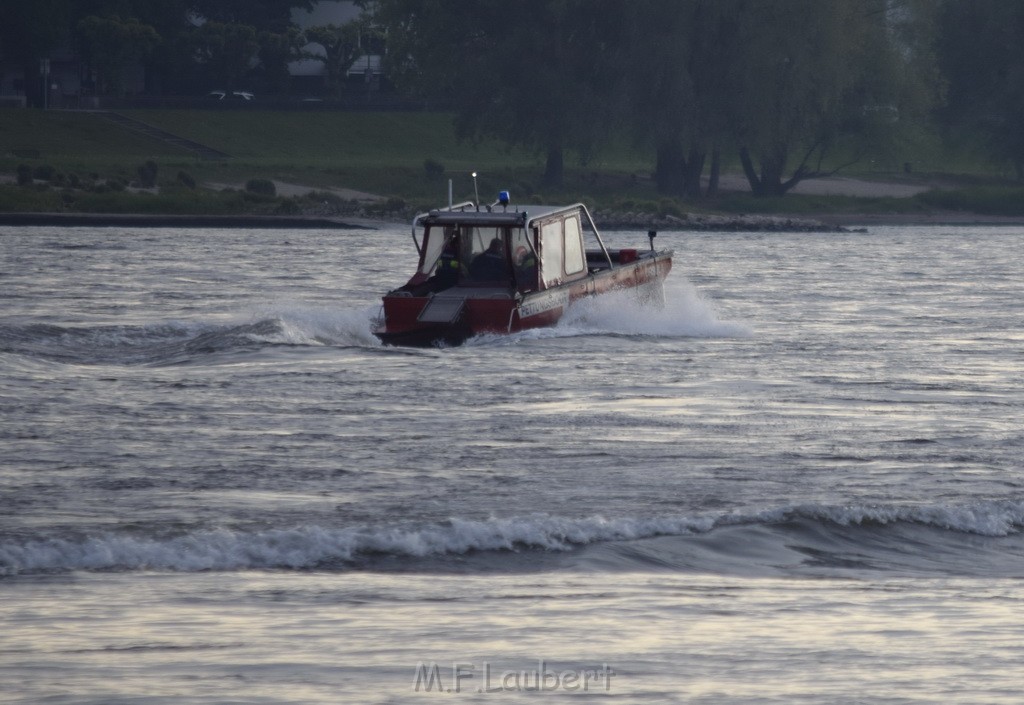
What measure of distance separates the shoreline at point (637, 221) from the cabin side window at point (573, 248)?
32265 mm

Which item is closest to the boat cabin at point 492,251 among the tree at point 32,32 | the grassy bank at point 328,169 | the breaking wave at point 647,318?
the breaking wave at point 647,318

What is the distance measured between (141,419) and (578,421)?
376cm

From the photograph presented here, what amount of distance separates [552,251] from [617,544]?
12838 millimetres

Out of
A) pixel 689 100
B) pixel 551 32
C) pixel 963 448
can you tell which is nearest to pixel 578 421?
pixel 963 448

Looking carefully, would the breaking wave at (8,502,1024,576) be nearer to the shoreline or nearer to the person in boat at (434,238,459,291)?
the person in boat at (434,238,459,291)

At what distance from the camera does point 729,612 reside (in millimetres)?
8930

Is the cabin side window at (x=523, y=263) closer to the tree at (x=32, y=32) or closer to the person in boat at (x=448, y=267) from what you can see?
the person in boat at (x=448, y=267)

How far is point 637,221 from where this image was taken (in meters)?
67.1

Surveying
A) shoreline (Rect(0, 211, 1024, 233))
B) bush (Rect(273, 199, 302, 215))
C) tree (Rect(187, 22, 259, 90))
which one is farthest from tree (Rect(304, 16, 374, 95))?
bush (Rect(273, 199, 302, 215))

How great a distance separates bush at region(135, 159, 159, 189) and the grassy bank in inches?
14.4

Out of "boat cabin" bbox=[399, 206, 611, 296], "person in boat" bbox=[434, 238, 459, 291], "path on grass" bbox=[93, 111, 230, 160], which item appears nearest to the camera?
"boat cabin" bbox=[399, 206, 611, 296]

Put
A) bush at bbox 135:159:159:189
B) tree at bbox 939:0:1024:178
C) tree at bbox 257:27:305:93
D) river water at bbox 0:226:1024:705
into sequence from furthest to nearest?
tree at bbox 257:27:305:93, tree at bbox 939:0:1024:178, bush at bbox 135:159:159:189, river water at bbox 0:226:1024:705

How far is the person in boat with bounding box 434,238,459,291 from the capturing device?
22.8 meters

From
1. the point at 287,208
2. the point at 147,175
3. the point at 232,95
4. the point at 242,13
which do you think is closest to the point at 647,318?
the point at 287,208
